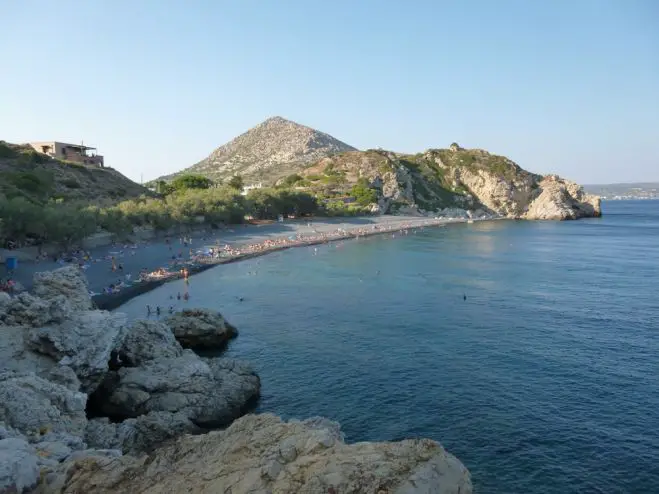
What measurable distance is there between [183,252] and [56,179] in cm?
4155

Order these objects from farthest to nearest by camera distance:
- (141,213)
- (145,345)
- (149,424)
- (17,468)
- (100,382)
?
(141,213) < (145,345) < (100,382) < (149,424) < (17,468)

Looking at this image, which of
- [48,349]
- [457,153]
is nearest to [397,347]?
Result: [48,349]

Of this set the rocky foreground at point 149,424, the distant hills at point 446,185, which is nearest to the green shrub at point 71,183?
the distant hills at point 446,185

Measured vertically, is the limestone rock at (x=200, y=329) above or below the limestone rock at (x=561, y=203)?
below

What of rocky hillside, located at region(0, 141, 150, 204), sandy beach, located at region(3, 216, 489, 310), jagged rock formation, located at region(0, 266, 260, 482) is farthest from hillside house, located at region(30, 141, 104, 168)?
jagged rock formation, located at region(0, 266, 260, 482)

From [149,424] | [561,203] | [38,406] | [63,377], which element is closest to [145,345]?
[63,377]

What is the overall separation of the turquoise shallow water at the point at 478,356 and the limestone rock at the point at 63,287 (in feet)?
31.1

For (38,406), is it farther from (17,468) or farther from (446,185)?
(446,185)

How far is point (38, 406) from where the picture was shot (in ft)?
55.7

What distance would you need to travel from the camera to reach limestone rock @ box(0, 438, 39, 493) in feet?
34.7

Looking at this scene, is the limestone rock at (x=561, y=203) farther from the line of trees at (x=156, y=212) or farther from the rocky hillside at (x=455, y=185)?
the line of trees at (x=156, y=212)

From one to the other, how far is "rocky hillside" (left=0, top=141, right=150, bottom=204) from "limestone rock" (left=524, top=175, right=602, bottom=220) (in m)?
110

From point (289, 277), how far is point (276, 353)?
25672 mm

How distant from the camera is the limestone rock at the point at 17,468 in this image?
1058cm
